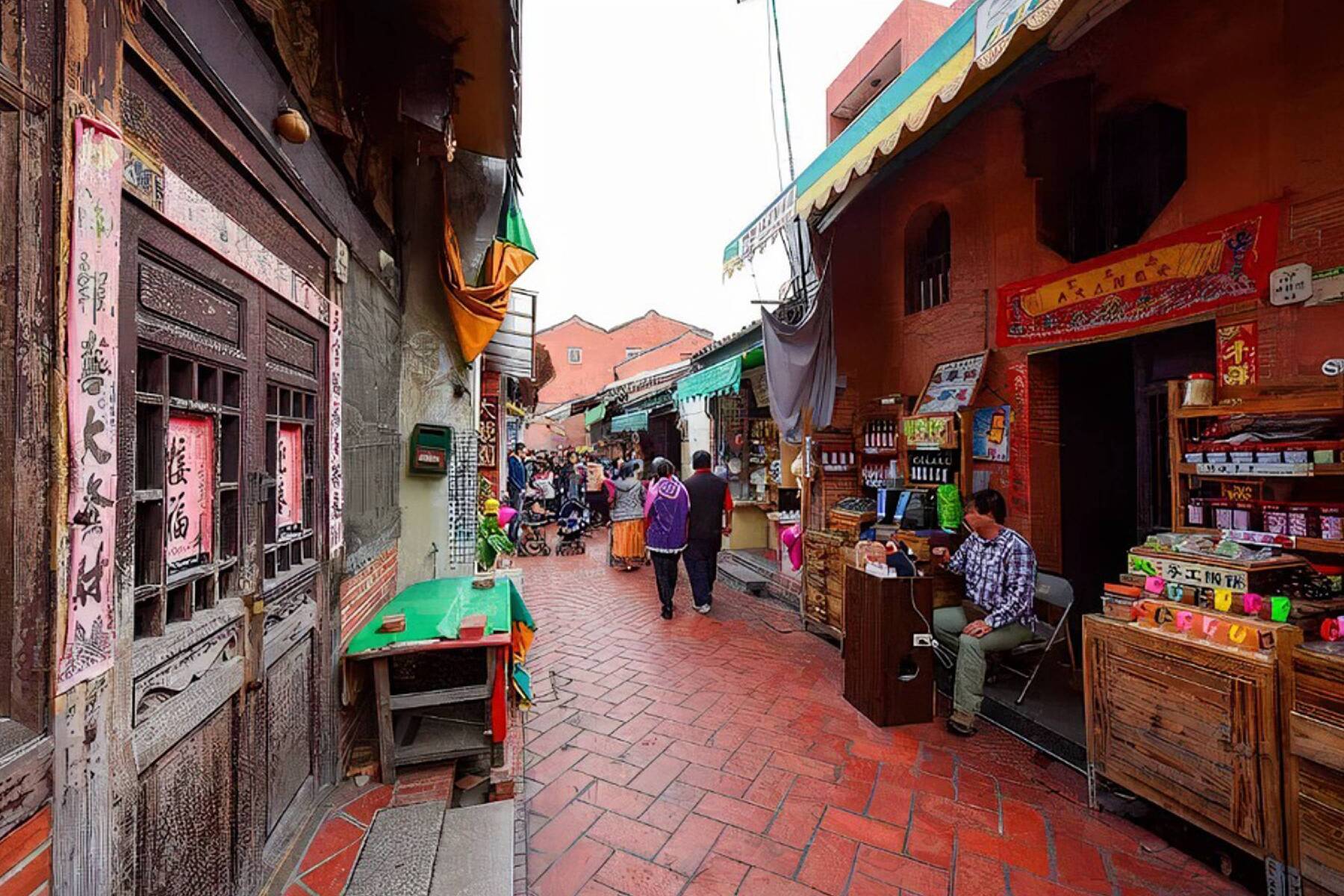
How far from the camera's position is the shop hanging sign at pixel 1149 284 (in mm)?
3211

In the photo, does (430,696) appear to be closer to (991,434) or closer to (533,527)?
(991,434)

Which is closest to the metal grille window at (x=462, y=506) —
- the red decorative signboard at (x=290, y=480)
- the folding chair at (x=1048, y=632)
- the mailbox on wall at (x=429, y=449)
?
the mailbox on wall at (x=429, y=449)

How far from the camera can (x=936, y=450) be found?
5.30 metres

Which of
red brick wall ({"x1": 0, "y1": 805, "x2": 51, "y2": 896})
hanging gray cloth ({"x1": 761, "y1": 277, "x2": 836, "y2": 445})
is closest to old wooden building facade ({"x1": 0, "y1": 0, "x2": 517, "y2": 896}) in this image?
red brick wall ({"x1": 0, "y1": 805, "x2": 51, "y2": 896})

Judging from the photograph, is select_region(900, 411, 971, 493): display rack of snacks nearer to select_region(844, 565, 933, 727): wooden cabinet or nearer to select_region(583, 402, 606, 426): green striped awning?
select_region(844, 565, 933, 727): wooden cabinet

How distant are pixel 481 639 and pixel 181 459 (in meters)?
1.71

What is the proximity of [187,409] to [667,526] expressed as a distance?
5.11 m

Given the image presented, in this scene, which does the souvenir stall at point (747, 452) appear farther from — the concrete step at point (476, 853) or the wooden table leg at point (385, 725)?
the concrete step at point (476, 853)

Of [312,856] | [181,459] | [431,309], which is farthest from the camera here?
[431,309]

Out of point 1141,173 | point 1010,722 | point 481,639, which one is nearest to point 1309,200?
point 1141,173

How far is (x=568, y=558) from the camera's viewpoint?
32.4 ft

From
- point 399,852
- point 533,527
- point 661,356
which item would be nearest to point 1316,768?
point 399,852

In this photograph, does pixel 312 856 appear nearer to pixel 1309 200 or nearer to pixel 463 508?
pixel 463 508

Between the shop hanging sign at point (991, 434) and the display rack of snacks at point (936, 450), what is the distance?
110 mm
